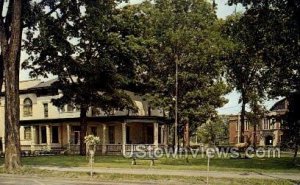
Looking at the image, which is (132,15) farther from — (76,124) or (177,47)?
(76,124)

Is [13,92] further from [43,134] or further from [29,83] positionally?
[29,83]

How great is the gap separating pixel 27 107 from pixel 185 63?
862 inches

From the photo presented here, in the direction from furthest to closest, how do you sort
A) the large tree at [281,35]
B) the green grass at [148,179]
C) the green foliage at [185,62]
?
the green foliage at [185,62] < the large tree at [281,35] < the green grass at [148,179]

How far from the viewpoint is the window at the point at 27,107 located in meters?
62.7

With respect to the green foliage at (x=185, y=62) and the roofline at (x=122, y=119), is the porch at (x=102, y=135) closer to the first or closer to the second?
the roofline at (x=122, y=119)

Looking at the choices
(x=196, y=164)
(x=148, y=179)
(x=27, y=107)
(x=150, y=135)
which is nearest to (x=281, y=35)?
(x=196, y=164)

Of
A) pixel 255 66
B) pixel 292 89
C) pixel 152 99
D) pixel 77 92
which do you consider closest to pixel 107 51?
pixel 77 92

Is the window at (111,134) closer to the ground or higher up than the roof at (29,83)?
closer to the ground

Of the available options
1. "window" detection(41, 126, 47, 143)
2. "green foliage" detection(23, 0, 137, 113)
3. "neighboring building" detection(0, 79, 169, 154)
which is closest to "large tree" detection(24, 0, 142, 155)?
"green foliage" detection(23, 0, 137, 113)

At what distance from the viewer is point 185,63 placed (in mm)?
54969

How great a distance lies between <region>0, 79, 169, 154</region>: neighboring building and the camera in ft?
173

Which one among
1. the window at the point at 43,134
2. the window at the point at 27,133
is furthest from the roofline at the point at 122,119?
the window at the point at 27,133

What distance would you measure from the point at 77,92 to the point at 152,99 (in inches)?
449

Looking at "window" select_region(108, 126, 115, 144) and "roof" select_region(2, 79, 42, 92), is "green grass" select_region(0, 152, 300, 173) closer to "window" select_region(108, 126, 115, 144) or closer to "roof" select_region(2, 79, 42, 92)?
"window" select_region(108, 126, 115, 144)
